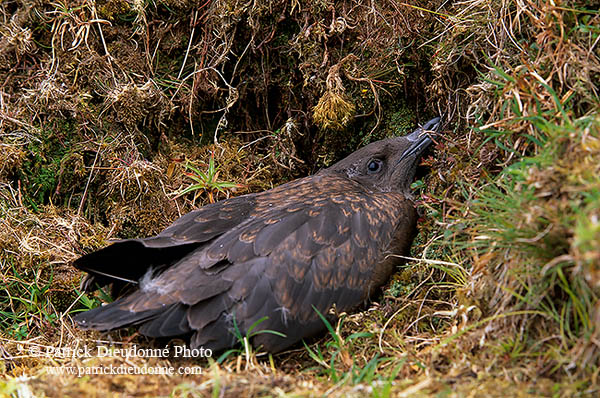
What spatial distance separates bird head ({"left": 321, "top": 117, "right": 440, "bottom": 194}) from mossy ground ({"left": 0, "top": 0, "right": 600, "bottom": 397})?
17 cm

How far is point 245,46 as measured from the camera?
17.6ft

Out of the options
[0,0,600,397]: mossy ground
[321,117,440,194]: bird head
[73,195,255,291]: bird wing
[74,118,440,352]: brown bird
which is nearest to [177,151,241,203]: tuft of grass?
[0,0,600,397]: mossy ground

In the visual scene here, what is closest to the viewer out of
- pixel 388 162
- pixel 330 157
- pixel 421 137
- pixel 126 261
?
pixel 126 261

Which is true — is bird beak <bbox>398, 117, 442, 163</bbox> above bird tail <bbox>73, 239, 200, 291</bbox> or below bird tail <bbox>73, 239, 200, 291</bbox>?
above

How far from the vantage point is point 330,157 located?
17.6ft

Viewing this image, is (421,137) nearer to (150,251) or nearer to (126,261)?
(150,251)

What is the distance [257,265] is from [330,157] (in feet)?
6.46

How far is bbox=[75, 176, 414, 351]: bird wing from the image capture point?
11.4 ft

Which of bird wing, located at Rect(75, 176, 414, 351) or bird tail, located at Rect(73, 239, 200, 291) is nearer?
bird wing, located at Rect(75, 176, 414, 351)

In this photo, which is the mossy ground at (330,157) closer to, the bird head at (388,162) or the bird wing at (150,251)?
the bird head at (388,162)

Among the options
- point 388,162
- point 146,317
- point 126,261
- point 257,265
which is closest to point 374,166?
point 388,162

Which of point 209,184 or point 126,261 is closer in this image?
point 126,261

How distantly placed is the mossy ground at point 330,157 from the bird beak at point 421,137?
0.12 metres

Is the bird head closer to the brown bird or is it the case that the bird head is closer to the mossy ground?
the mossy ground
